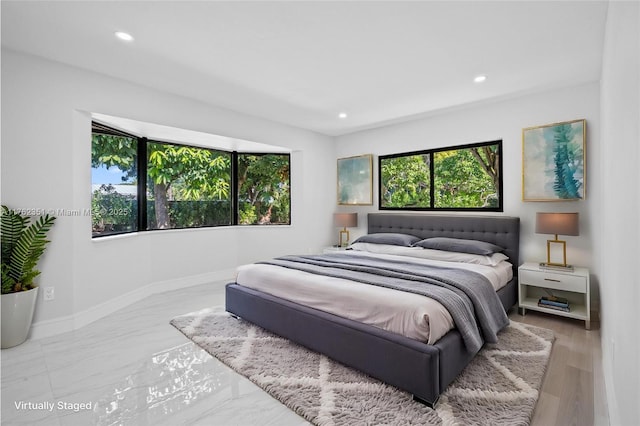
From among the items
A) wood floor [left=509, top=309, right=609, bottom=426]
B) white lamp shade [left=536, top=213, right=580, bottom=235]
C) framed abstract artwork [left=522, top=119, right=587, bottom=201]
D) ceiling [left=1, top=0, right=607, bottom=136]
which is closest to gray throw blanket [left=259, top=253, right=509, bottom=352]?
wood floor [left=509, top=309, right=609, bottom=426]

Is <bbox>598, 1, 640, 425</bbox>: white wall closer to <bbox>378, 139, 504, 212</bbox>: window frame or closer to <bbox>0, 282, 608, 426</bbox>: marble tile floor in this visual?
<bbox>0, 282, 608, 426</bbox>: marble tile floor

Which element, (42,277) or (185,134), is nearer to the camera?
(42,277)

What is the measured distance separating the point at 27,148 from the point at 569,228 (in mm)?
5146

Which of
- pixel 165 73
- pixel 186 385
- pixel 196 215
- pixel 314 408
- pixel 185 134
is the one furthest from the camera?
pixel 196 215

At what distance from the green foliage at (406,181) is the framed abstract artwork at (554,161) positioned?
1.30m

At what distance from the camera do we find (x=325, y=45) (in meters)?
2.55

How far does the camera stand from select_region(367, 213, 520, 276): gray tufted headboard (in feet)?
12.1

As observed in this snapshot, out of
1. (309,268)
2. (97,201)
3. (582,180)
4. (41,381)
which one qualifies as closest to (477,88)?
(582,180)

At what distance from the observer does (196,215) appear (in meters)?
4.88

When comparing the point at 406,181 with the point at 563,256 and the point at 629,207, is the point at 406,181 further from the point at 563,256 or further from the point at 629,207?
the point at 629,207

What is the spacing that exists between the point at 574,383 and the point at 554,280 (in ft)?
4.36

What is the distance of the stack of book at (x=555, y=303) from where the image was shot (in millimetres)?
3148

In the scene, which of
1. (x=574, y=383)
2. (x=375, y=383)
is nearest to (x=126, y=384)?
(x=375, y=383)

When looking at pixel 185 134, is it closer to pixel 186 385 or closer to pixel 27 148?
pixel 27 148
